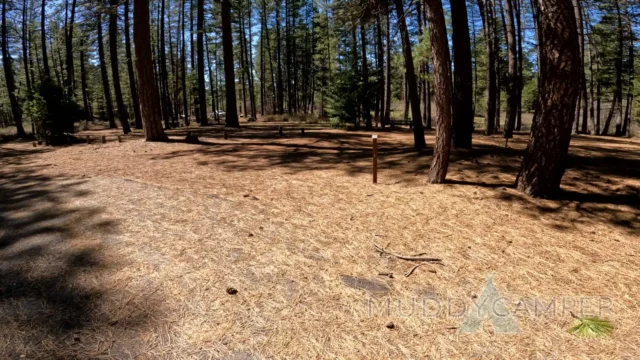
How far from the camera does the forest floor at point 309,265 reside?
9.48 ft

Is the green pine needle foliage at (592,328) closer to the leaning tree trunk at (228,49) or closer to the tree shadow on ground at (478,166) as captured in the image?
the tree shadow on ground at (478,166)

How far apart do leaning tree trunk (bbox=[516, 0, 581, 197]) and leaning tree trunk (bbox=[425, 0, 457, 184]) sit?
130 cm

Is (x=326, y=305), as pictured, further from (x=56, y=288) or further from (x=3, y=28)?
(x=3, y=28)

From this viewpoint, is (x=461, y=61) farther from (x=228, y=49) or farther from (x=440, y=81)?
(x=228, y=49)

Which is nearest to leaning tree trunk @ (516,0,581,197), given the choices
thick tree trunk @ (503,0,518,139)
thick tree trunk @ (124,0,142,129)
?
thick tree trunk @ (503,0,518,139)

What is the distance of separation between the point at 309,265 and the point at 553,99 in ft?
14.5

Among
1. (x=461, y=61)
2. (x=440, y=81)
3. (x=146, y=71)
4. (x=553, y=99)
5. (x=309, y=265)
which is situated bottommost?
(x=309, y=265)

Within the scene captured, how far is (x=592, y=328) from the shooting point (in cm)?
305

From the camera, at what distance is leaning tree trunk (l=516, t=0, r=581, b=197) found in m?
5.30

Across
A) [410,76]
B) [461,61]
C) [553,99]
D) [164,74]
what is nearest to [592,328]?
[553,99]

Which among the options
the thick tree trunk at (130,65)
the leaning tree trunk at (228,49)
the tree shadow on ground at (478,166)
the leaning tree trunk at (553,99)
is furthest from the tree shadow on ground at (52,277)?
the thick tree trunk at (130,65)

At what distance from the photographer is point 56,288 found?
3480mm

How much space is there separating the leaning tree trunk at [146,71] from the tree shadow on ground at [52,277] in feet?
19.7

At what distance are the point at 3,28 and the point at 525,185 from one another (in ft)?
91.7
